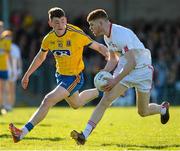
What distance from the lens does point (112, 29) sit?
459 inches

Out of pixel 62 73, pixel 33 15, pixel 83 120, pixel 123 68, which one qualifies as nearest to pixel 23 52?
pixel 33 15

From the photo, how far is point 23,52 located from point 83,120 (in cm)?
1062

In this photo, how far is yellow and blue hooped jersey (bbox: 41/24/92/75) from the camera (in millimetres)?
12781

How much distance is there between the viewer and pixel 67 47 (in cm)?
1280

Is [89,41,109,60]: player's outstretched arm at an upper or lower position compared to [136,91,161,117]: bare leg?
upper

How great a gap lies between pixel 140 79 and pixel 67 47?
1.43 m

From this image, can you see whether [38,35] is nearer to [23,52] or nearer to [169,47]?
[23,52]

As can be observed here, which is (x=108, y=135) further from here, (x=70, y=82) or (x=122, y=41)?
(x=122, y=41)

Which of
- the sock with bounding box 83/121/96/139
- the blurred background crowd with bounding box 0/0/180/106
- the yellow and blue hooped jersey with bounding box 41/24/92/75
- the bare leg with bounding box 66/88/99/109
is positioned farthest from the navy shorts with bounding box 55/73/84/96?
the blurred background crowd with bounding box 0/0/180/106

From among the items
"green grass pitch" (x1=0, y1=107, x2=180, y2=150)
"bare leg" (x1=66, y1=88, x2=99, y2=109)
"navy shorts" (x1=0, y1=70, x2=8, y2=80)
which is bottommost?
"navy shorts" (x1=0, y1=70, x2=8, y2=80)

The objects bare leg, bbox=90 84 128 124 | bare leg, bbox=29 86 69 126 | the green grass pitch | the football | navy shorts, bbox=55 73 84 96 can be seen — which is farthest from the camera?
navy shorts, bbox=55 73 84 96

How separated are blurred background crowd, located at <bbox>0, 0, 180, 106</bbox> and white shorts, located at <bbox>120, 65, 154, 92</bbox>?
48.0 feet

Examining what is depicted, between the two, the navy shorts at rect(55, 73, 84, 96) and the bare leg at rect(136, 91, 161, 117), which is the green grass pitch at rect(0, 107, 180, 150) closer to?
the bare leg at rect(136, 91, 161, 117)

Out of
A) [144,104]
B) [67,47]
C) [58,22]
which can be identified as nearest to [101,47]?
[67,47]
